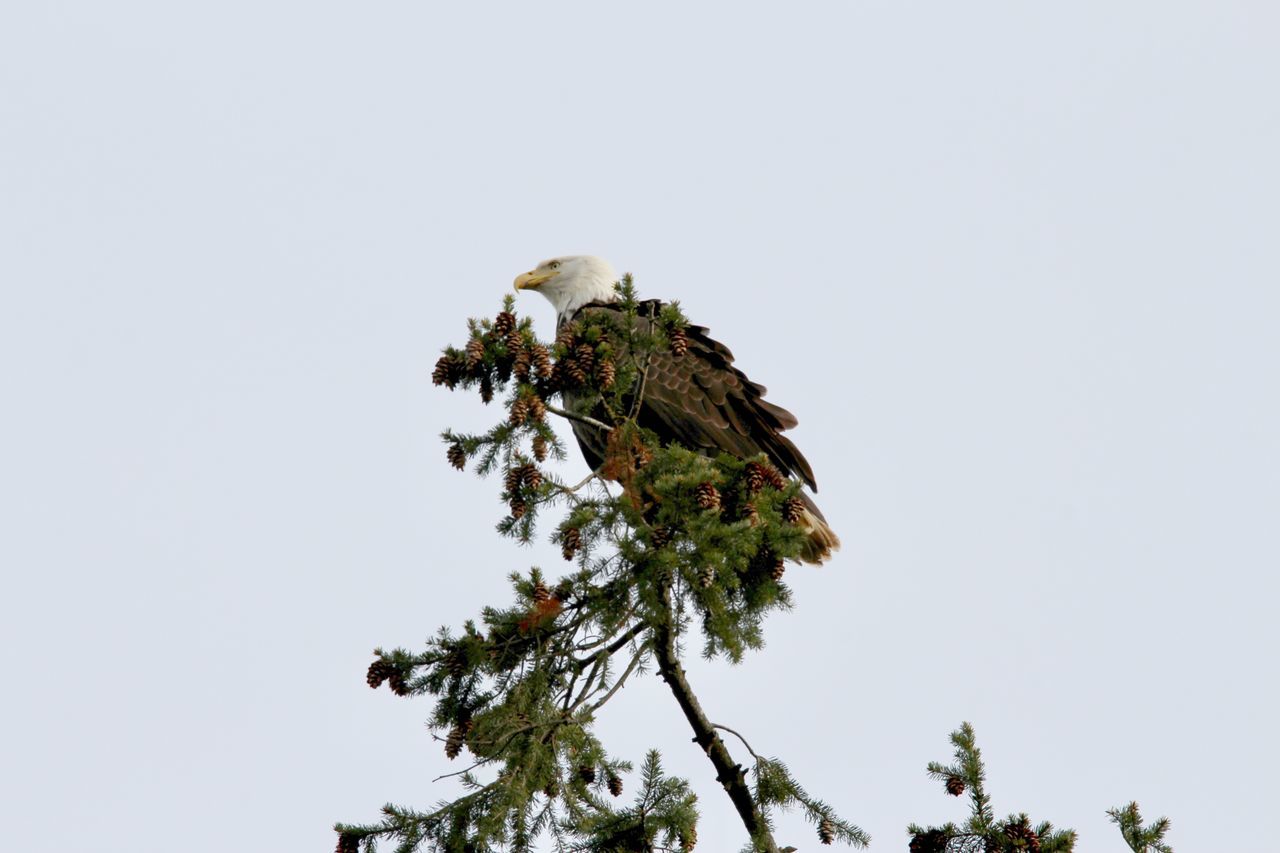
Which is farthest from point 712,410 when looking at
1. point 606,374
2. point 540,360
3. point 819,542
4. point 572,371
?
point 540,360

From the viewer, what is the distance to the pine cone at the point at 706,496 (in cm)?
517

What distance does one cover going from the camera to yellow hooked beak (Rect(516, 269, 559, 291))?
31.7 ft

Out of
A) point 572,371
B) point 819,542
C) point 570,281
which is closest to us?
point 572,371

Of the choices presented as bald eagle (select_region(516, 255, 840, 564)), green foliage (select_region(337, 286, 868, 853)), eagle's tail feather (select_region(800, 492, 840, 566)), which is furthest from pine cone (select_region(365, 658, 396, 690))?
eagle's tail feather (select_region(800, 492, 840, 566))

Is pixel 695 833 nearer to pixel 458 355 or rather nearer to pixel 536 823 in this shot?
pixel 536 823

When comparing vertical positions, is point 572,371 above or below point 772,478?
above

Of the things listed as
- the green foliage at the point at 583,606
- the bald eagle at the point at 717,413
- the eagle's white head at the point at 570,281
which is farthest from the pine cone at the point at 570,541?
the eagle's white head at the point at 570,281

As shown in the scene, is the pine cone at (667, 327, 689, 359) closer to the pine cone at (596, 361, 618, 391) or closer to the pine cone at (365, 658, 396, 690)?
the pine cone at (596, 361, 618, 391)

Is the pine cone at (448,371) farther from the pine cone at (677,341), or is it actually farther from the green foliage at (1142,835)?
the green foliage at (1142,835)

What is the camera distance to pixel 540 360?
214 inches

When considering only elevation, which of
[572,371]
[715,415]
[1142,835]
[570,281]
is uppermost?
[570,281]

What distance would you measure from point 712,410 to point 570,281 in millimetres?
1829

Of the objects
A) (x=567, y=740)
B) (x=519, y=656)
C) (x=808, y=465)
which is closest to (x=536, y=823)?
(x=567, y=740)

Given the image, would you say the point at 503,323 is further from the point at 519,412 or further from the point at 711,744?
the point at 711,744
